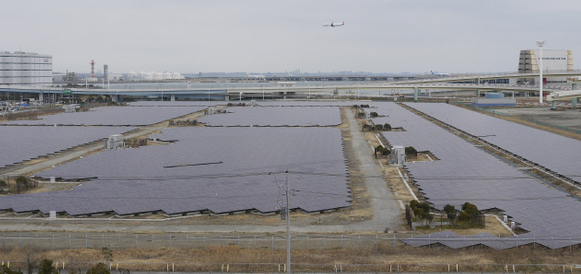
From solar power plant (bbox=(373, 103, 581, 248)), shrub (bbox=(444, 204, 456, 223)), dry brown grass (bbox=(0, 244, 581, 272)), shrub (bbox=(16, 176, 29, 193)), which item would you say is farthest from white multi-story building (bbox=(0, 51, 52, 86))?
shrub (bbox=(444, 204, 456, 223))

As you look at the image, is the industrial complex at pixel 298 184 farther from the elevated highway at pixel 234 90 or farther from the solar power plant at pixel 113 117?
the elevated highway at pixel 234 90

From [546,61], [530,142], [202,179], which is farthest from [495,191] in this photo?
[546,61]

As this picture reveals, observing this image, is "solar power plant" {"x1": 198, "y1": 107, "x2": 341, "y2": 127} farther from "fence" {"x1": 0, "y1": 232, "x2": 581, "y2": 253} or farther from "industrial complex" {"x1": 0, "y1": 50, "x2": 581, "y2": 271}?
"fence" {"x1": 0, "y1": 232, "x2": 581, "y2": 253}

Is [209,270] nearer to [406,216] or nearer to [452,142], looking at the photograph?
[406,216]

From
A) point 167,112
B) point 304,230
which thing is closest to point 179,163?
point 304,230

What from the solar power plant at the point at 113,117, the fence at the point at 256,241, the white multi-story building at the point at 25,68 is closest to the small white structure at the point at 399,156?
the fence at the point at 256,241

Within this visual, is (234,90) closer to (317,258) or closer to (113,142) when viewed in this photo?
(113,142)
